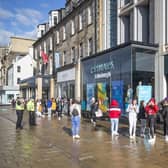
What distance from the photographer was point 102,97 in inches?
902

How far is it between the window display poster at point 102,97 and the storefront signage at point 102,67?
103 cm

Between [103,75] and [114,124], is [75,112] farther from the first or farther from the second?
[103,75]

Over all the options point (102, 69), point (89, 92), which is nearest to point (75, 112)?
point (102, 69)

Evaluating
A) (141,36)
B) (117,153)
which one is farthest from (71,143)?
(141,36)

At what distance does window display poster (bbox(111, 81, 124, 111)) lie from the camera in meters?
20.4

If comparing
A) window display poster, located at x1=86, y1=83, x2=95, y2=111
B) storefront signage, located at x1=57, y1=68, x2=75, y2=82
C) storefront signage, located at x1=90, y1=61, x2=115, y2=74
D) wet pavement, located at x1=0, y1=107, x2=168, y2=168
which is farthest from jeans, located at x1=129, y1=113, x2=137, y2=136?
storefront signage, located at x1=57, y1=68, x2=75, y2=82

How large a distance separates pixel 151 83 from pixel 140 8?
196 inches

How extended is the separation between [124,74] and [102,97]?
11.4 ft

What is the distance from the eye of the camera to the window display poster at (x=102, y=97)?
73.6 feet

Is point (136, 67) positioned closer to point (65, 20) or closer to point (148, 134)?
point (148, 134)

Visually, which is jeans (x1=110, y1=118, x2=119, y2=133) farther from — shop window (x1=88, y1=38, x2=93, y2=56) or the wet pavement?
shop window (x1=88, y1=38, x2=93, y2=56)

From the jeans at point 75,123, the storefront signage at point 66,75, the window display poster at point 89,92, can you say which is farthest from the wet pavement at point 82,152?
the storefront signage at point 66,75

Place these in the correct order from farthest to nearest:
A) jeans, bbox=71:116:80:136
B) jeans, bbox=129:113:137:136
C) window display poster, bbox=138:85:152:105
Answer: window display poster, bbox=138:85:152:105
jeans, bbox=129:113:137:136
jeans, bbox=71:116:80:136

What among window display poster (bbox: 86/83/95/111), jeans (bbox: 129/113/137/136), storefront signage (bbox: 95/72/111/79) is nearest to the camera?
jeans (bbox: 129/113/137/136)
